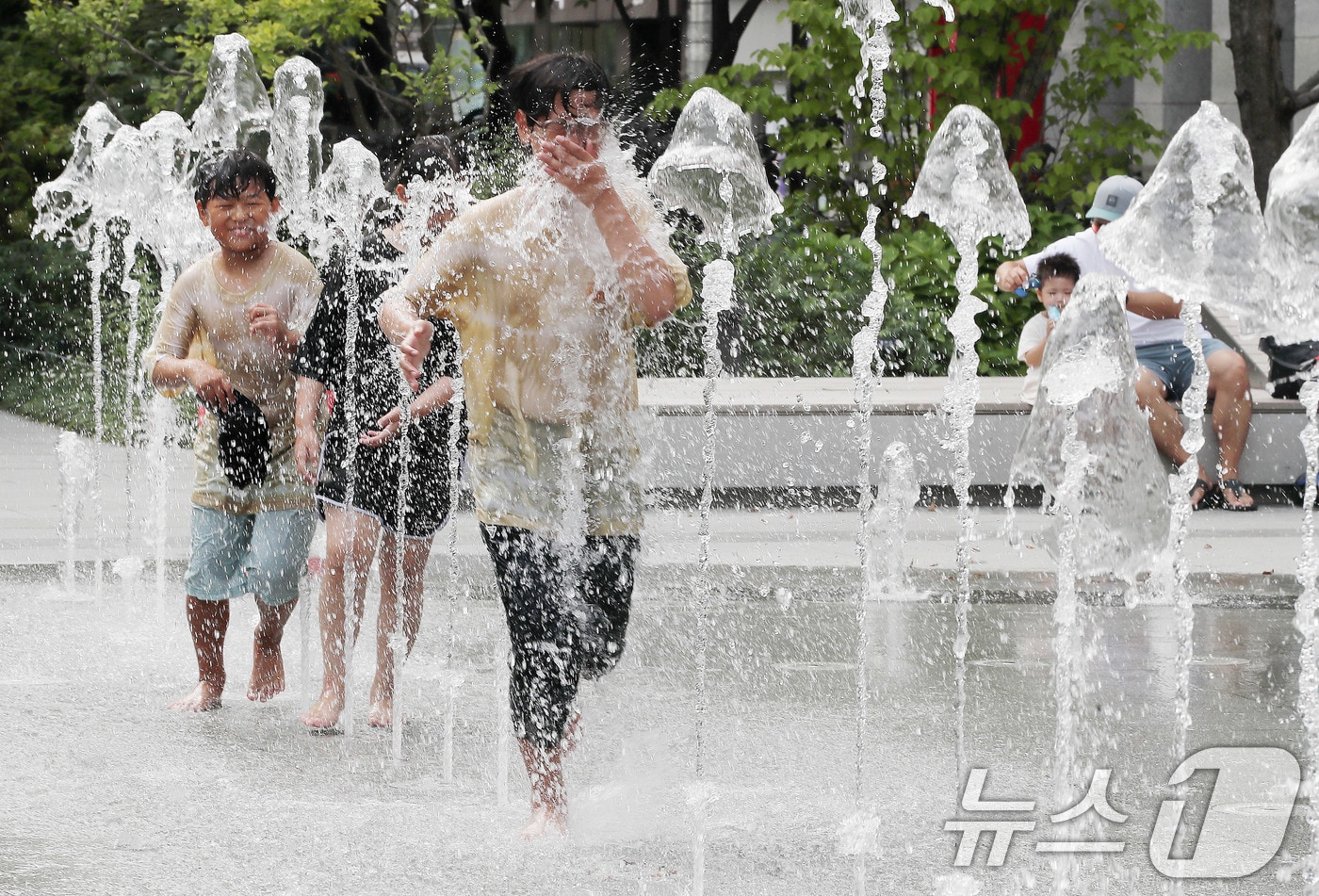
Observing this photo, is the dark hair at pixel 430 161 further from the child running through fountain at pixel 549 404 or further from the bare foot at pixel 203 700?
the bare foot at pixel 203 700

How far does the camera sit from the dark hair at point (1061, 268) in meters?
8.52

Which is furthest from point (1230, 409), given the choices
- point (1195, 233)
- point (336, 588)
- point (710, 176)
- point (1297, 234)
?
point (336, 588)

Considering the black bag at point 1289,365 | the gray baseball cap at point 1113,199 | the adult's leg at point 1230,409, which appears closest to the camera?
the gray baseball cap at point 1113,199

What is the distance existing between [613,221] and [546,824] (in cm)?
139

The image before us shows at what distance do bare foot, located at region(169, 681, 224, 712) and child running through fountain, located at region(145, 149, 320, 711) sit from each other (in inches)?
6.4

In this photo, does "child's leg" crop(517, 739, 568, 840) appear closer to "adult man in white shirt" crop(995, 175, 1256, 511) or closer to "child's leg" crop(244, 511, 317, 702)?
"child's leg" crop(244, 511, 317, 702)

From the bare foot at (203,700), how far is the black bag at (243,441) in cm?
68

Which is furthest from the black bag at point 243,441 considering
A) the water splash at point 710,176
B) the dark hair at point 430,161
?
the water splash at point 710,176

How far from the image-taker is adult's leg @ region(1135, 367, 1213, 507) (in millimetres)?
9023

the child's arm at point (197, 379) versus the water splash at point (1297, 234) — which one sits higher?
the water splash at point (1297, 234)

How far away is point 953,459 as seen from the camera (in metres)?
10.2

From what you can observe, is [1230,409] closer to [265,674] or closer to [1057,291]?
[1057,291]

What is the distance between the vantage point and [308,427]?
17.3 feet

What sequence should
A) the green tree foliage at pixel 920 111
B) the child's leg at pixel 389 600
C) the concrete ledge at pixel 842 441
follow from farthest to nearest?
the green tree foliage at pixel 920 111
the concrete ledge at pixel 842 441
the child's leg at pixel 389 600
